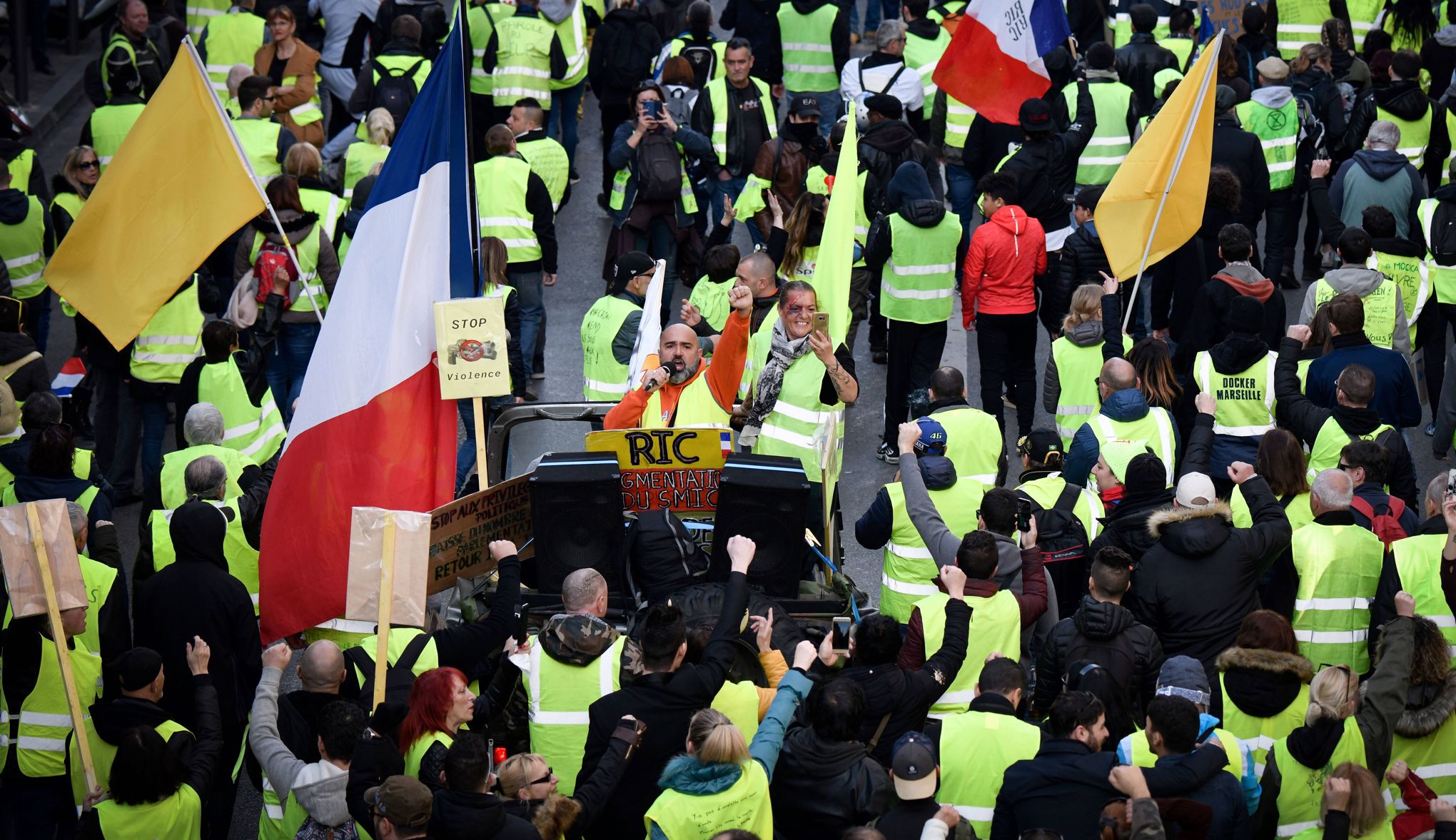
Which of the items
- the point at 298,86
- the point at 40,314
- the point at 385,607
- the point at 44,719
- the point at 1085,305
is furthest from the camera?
the point at 298,86

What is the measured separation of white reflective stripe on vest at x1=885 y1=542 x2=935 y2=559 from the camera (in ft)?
27.6

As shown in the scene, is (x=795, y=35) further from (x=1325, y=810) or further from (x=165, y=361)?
(x=1325, y=810)

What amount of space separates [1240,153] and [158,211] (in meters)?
7.59

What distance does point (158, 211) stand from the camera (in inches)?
366

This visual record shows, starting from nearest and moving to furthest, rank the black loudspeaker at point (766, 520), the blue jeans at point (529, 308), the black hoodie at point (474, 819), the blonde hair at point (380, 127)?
the black hoodie at point (474, 819) → the black loudspeaker at point (766, 520) → the blue jeans at point (529, 308) → the blonde hair at point (380, 127)

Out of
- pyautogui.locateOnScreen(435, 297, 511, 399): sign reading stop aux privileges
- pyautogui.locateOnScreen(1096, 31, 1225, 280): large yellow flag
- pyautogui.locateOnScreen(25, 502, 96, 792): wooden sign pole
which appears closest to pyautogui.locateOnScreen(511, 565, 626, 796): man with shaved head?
pyautogui.locateOnScreen(435, 297, 511, 399): sign reading stop aux privileges

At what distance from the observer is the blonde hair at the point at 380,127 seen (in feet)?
42.1

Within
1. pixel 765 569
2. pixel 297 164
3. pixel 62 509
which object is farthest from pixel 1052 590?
pixel 297 164

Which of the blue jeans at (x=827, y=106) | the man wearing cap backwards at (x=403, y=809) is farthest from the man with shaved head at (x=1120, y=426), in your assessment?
the blue jeans at (x=827, y=106)

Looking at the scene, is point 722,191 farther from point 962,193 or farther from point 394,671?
point 394,671

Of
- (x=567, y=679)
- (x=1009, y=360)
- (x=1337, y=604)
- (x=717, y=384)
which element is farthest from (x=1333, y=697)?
(x=1009, y=360)

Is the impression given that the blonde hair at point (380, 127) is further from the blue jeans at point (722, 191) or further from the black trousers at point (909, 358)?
the black trousers at point (909, 358)

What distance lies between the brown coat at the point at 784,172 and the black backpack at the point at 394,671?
6.23 meters

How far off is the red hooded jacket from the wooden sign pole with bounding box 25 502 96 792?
21.4 ft
